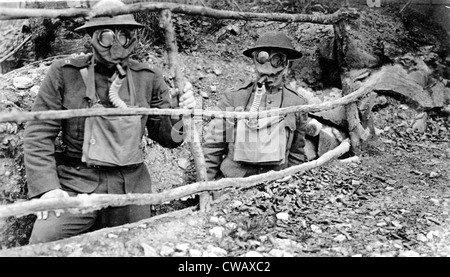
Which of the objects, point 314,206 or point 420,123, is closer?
point 314,206

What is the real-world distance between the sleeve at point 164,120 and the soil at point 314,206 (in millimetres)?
707

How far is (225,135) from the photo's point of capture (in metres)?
4.64

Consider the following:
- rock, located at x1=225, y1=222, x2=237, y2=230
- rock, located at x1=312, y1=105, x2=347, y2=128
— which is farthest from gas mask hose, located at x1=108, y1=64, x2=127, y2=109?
rock, located at x1=312, y1=105, x2=347, y2=128

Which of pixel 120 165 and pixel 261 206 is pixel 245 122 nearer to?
pixel 261 206

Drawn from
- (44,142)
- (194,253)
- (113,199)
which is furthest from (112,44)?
(194,253)

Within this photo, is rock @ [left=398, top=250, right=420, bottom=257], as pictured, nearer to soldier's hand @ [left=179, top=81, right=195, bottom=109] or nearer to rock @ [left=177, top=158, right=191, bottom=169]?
soldier's hand @ [left=179, top=81, right=195, bottom=109]

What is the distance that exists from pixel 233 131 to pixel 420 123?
251 centimetres

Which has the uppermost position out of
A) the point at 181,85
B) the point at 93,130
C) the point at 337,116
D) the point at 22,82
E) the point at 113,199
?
the point at 181,85

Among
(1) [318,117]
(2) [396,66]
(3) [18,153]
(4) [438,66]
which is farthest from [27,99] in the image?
(4) [438,66]

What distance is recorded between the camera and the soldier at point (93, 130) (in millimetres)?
3637

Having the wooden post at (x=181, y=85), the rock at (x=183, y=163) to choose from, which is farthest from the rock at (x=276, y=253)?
the rock at (x=183, y=163)

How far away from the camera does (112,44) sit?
3.65 m

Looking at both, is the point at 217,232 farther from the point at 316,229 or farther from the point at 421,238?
the point at 421,238

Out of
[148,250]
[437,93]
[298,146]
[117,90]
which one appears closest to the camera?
[148,250]
